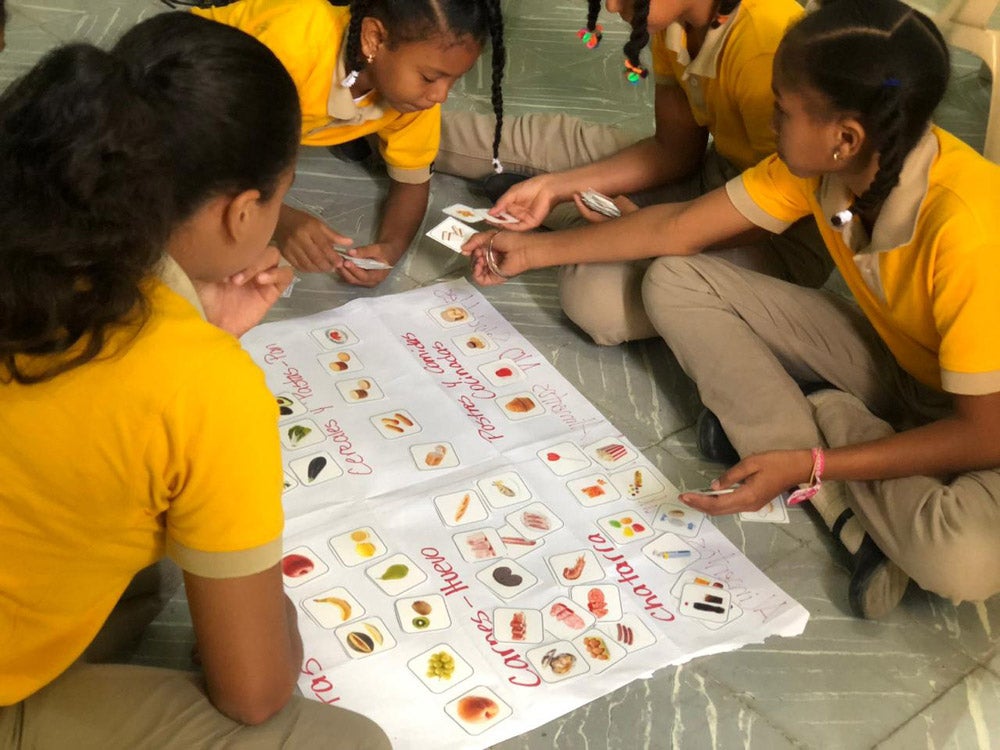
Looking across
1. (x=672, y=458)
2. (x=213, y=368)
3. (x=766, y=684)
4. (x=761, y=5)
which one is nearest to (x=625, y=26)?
(x=761, y=5)

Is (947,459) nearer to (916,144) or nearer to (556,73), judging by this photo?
(916,144)

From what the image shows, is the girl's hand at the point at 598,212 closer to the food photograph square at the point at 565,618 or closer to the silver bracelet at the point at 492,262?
the silver bracelet at the point at 492,262

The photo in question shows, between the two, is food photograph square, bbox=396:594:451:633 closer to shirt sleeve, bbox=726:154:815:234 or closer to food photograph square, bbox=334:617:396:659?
food photograph square, bbox=334:617:396:659

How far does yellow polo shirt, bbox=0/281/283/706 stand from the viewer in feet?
2.24

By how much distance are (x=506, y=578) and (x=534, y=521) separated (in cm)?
10

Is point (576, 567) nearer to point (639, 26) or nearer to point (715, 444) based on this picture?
point (715, 444)

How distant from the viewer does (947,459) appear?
1178mm

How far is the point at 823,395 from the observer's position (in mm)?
1356

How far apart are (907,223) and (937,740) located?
21.8 inches

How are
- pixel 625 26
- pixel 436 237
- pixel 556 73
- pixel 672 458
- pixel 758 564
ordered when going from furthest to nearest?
1. pixel 625 26
2. pixel 556 73
3. pixel 436 237
4. pixel 672 458
5. pixel 758 564

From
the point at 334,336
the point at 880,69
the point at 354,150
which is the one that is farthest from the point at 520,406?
the point at 354,150

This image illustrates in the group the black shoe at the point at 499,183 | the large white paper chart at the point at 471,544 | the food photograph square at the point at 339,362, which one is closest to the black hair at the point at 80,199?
the large white paper chart at the point at 471,544

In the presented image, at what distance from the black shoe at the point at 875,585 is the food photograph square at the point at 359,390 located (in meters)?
0.64

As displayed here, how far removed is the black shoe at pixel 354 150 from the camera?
188cm
